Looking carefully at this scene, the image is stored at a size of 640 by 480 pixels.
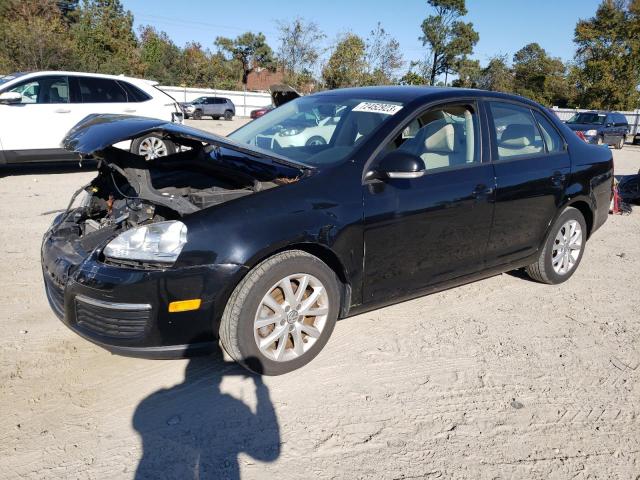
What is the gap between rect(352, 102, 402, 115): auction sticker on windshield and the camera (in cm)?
357

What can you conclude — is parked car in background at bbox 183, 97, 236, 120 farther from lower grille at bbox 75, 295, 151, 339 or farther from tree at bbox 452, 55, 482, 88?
lower grille at bbox 75, 295, 151, 339

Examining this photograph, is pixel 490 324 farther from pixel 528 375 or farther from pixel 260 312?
pixel 260 312

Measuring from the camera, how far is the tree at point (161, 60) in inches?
1866

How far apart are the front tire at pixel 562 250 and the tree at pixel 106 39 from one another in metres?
36.7

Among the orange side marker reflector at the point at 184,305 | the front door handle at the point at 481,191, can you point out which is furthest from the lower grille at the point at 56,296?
the front door handle at the point at 481,191

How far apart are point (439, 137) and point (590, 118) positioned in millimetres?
23180

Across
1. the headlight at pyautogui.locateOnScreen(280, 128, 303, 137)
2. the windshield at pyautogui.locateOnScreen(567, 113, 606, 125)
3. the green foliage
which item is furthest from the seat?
the green foliage

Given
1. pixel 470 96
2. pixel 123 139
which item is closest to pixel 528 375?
pixel 470 96

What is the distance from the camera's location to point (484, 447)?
2570 millimetres

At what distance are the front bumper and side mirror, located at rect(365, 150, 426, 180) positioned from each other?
107cm

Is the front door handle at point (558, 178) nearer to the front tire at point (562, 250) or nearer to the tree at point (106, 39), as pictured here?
the front tire at point (562, 250)

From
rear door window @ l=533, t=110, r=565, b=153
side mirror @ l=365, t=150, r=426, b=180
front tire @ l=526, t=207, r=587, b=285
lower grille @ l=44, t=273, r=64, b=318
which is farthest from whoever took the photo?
front tire @ l=526, t=207, r=587, b=285

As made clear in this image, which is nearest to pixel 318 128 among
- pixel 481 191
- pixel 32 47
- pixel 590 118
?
pixel 481 191

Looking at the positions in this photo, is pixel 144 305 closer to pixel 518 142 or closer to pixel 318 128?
pixel 318 128
